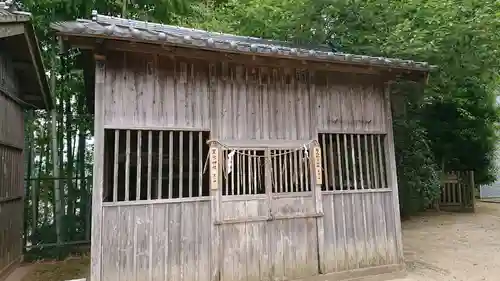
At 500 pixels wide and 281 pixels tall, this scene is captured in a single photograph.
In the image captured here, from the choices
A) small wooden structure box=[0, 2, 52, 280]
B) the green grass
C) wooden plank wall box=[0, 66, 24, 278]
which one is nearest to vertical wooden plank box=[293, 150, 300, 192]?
the green grass

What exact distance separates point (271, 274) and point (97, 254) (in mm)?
2365

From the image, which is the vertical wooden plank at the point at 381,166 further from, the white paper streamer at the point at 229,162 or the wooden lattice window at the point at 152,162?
the wooden lattice window at the point at 152,162

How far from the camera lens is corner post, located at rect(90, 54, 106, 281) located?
432cm

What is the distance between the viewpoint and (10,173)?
282 inches

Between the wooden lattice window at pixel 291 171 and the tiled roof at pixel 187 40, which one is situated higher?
the tiled roof at pixel 187 40

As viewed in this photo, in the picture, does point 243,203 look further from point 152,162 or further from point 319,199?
point 152,162

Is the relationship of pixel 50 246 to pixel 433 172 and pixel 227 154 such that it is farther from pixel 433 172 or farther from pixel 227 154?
pixel 433 172

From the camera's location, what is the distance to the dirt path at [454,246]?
6328 millimetres

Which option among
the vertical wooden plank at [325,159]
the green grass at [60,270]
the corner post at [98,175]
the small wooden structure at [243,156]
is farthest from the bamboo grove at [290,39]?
the corner post at [98,175]

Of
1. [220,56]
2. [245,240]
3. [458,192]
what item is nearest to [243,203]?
[245,240]

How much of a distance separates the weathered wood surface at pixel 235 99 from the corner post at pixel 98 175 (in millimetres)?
93

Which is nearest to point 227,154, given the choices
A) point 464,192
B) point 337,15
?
point 337,15

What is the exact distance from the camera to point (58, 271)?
24.3ft

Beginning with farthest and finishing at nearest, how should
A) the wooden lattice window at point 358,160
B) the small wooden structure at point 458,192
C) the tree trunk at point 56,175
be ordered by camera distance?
the small wooden structure at point 458,192
the tree trunk at point 56,175
the wooden lattice window at point 358,160
